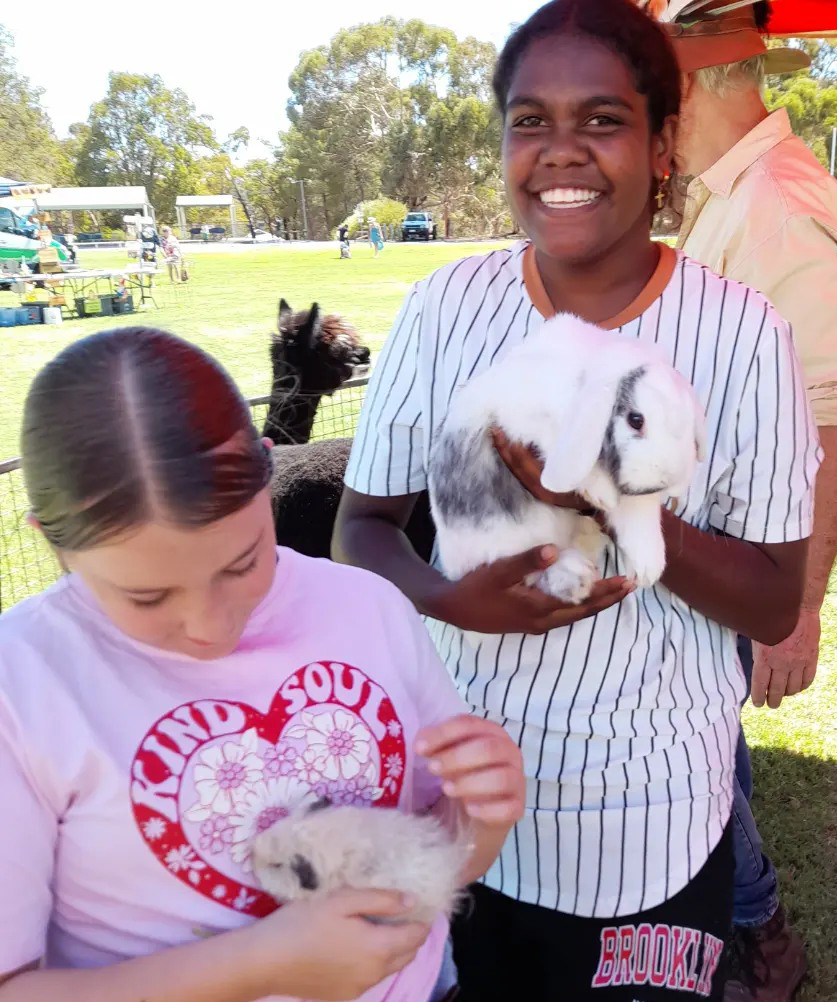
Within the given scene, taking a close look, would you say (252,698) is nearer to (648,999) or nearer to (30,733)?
(30,733)

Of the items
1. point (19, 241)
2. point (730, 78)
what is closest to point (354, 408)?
point (730, 78)

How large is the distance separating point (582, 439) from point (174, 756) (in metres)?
0.66

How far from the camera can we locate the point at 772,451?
1.25m

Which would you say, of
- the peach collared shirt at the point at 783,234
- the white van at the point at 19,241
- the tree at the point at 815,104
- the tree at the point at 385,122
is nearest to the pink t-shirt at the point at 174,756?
the peach collared shirt at the point at 783,234

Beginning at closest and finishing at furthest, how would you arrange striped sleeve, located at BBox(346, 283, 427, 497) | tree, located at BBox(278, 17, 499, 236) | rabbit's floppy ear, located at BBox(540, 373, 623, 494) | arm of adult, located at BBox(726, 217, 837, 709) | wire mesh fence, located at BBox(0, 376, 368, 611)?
rabbit's floppy ear, located at BBox(540, 373, 623, 494) → striped sleeve, located at BBox(346, 283, 427, 497) → arm of adult, located at BBox(726, 217, 837, 709) → wire mesh fence, located at BBox(0, 376, 368, 611) → tree, located at BBox(278, 17, 499, 236)

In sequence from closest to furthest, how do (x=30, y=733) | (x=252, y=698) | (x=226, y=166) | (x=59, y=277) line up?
(x=30, y=733) → (x=252, y=698) → (x=59, y=277) → (x=226, y=166)

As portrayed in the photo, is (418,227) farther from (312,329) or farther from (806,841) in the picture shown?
(806,841)

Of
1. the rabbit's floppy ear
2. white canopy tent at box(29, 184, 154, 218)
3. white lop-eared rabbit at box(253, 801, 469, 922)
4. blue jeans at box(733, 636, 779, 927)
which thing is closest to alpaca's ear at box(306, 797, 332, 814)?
white lop-eared rabbit at box(253, 801, 469, 922)

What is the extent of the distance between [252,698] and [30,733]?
26 centimetres

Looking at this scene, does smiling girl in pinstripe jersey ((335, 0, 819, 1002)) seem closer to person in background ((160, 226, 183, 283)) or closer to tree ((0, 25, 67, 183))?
person in background ((160, 226, 183, 283))

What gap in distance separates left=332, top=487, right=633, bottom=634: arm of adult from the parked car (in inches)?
1238

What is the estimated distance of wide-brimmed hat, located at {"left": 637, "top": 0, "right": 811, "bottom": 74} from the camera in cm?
233

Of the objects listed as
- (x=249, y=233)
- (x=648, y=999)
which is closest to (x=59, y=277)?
(x=648, y=999)

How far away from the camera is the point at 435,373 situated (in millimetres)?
1385
